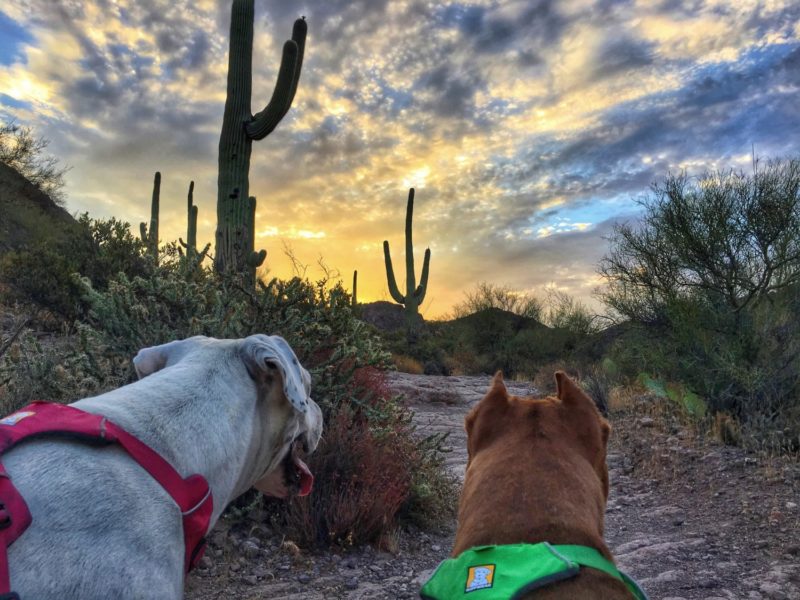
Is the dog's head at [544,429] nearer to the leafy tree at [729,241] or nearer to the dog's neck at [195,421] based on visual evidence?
the dog's neck at [195,421]

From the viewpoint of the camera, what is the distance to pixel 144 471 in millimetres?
2016

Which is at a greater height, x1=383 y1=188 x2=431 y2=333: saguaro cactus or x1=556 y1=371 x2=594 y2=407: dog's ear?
x1=383 y1=188 x2=431 y2=333: saguaro cactus

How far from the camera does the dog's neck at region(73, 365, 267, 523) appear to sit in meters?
2.13

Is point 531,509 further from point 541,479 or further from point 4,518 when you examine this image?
point 4,518

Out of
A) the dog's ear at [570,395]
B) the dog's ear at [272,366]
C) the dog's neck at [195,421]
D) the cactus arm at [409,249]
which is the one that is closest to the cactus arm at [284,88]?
the dog's ear at [272,366]

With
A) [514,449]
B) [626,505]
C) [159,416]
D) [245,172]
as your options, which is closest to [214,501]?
[159,416]

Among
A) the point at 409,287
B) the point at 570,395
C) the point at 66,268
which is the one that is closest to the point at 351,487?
the point at 570,395

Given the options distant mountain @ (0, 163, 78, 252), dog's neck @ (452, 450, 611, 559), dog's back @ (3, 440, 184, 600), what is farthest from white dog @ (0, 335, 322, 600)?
distant mountain @ (0, 163, 78, 252)

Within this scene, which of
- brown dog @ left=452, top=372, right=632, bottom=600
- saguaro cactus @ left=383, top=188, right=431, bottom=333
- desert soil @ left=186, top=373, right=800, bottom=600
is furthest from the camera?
→ saguaro cactus @ left=383, top=188, right=431, bottom=333

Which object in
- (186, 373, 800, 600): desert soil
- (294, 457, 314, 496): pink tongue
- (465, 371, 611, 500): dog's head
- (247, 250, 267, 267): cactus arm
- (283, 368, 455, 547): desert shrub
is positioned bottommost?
(186, 373, 800, 600): desert soil

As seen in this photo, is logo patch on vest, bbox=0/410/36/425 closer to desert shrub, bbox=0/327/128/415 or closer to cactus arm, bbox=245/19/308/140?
desert shrub, bbox=0/327/128/415

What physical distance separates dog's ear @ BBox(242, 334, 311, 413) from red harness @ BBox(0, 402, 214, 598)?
1.76ft

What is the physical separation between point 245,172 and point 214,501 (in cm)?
952

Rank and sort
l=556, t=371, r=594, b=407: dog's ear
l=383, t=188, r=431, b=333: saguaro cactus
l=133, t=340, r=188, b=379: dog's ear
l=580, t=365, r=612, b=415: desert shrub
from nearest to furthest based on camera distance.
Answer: l=556, t=371, r=594, b=407: dog's ear < l=133, t=340, r=188, b=379: dog's ear < l=580, t=365, r=612, b=415: desert shrub < l=383, t=188, r=431, b=333: saguaro cactus
